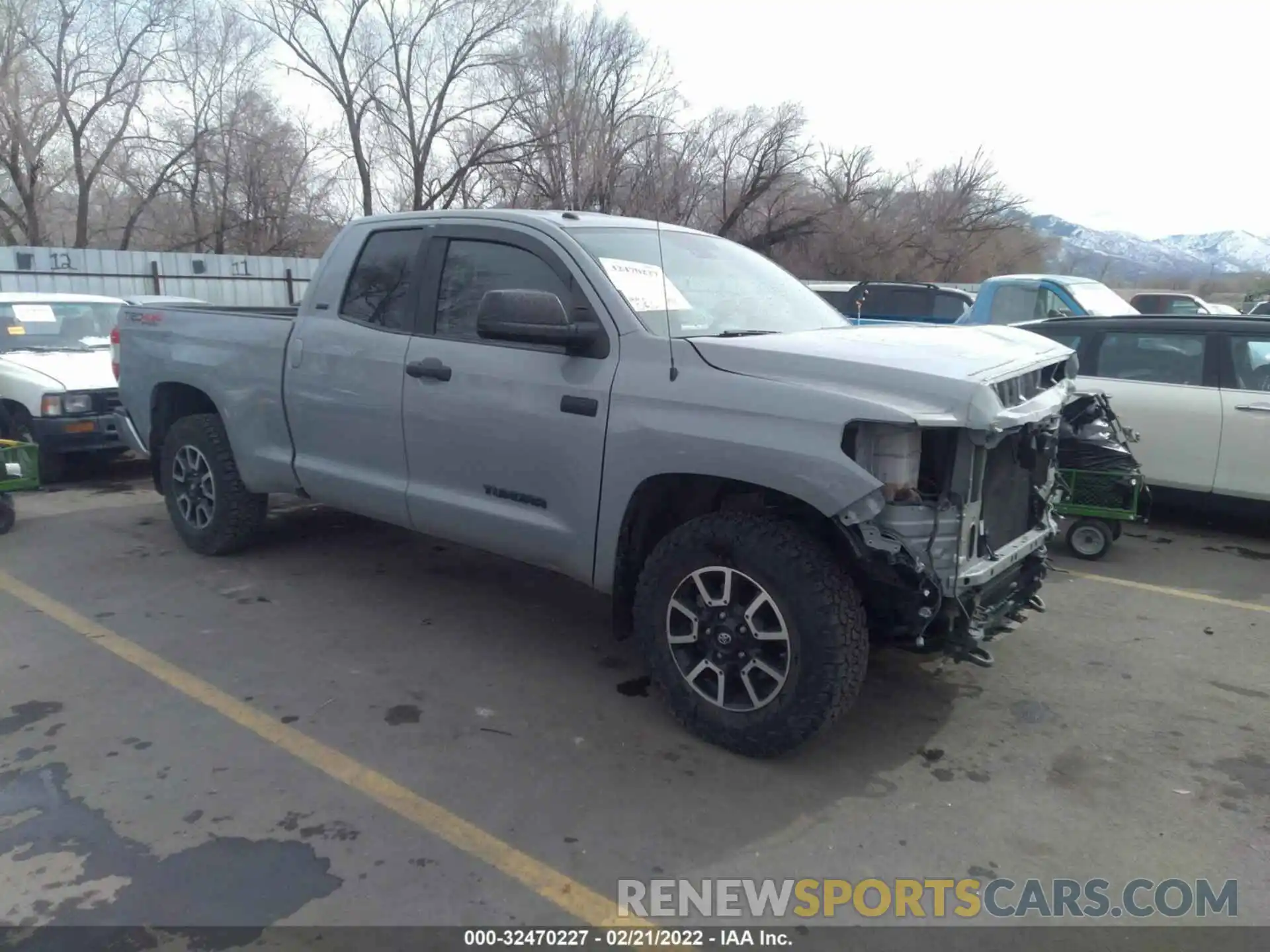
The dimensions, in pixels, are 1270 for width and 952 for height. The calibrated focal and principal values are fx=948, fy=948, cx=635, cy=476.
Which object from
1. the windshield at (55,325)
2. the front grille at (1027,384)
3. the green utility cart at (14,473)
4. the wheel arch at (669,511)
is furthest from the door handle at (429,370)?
the windshield at (55,325)

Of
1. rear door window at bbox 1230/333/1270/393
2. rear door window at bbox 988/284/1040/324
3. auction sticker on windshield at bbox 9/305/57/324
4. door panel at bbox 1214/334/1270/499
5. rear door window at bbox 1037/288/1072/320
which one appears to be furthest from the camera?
rear door window at bbox 988/284/1040/324

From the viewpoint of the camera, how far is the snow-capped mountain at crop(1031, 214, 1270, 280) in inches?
2045

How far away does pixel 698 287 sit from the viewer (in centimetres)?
434

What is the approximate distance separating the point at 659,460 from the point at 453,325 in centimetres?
143

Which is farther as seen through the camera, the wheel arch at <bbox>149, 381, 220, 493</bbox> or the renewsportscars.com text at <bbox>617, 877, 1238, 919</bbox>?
the wheel arch at <bbox>149, 381, 220, 493</bbox>

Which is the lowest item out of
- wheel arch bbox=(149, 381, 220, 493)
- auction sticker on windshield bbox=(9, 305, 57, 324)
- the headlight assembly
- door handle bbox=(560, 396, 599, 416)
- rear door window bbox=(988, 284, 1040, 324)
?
the headlight assembly

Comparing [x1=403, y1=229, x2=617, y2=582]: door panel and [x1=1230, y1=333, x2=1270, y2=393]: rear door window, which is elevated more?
[x1=1230, y1=333, x2=1270, y2=393]: rear door window

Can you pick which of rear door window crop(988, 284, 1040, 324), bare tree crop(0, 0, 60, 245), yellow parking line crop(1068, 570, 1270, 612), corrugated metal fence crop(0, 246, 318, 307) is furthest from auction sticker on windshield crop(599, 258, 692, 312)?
bare tree crop(0, 0, 60, 245)

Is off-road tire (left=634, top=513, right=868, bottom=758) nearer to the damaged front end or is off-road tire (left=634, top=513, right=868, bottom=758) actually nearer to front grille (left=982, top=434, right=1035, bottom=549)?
the damaged front end

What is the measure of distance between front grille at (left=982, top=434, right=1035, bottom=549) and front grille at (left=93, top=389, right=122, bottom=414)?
720 centimetres

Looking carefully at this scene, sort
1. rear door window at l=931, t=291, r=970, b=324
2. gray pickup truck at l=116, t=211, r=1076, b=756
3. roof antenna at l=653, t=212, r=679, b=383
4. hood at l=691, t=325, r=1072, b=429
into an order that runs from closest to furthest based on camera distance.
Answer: hood at l=691, t=325, r=1072, b=429
gray pickup truck at l=116, t=211, r=1076, b=756
roof antenna at l=653, t=212, r=679, b=383
rear door window at l=931, t=291, r=970, b=324

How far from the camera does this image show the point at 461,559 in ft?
20.2

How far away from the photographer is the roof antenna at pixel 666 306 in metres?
3.70

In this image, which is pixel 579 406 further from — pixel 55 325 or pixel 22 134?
pixel 22 134
